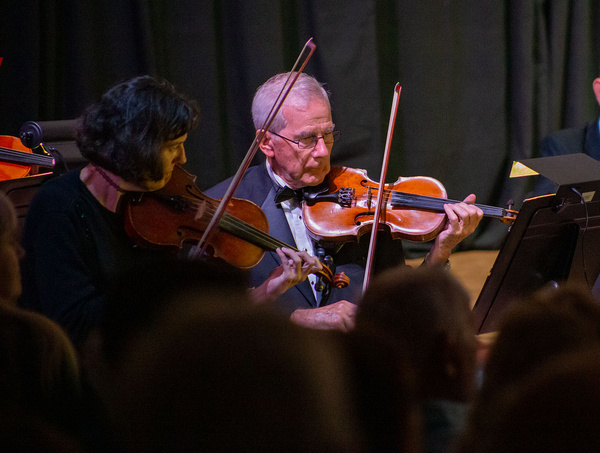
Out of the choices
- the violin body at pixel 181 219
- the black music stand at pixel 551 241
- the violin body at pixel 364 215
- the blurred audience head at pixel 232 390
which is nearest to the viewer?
the blurred audience head at pixel 232 390

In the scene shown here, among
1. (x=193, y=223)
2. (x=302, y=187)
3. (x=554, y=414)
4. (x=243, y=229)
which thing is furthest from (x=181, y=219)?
(x=554, y=414)

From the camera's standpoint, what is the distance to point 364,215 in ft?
7.06

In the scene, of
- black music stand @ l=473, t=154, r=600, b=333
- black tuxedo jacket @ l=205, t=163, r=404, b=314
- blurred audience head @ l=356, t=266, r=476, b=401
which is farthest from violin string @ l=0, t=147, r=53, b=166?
blurred audience head @ l=356, t=266, r=476, b=401

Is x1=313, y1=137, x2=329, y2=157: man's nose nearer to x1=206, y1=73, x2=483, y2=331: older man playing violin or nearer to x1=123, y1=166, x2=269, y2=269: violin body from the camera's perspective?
x1=206, y1=73, x2=483, y2=331: older man playing violin

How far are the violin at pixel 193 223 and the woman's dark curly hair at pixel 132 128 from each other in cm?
9

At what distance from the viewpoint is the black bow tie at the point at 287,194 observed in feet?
7.20

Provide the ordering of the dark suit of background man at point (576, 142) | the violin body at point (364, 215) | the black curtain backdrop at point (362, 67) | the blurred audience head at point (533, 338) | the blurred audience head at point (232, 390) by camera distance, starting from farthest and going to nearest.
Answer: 1. the black curtain backdrop at point (362, 67)
2. the dark suit of background man at point (576, 142)
3. the violin body at point (364, 215)
4. the blurred audience head at point (533, 338)
5. the blurred audience head at point (232, 390)

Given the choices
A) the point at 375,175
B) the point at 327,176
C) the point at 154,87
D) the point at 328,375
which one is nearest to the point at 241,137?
the point at 375,175

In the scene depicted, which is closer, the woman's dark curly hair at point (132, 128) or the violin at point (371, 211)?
the woman's dark curly hair at point (132, 128)

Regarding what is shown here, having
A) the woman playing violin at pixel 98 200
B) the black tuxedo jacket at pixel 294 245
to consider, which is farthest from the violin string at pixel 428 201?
the woman playing violin at pixel 98 200

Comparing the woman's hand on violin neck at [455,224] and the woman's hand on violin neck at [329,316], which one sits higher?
the woman's hand on violin neck at [455,224]

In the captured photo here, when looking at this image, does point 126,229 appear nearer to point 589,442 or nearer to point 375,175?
point 589,442

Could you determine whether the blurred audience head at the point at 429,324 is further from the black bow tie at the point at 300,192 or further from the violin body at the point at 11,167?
the violin body at the point at 11,167

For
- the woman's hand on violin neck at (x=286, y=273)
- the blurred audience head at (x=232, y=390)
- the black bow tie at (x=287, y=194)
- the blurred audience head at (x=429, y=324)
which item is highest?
the blurred audience head at (x=232, y=390)
